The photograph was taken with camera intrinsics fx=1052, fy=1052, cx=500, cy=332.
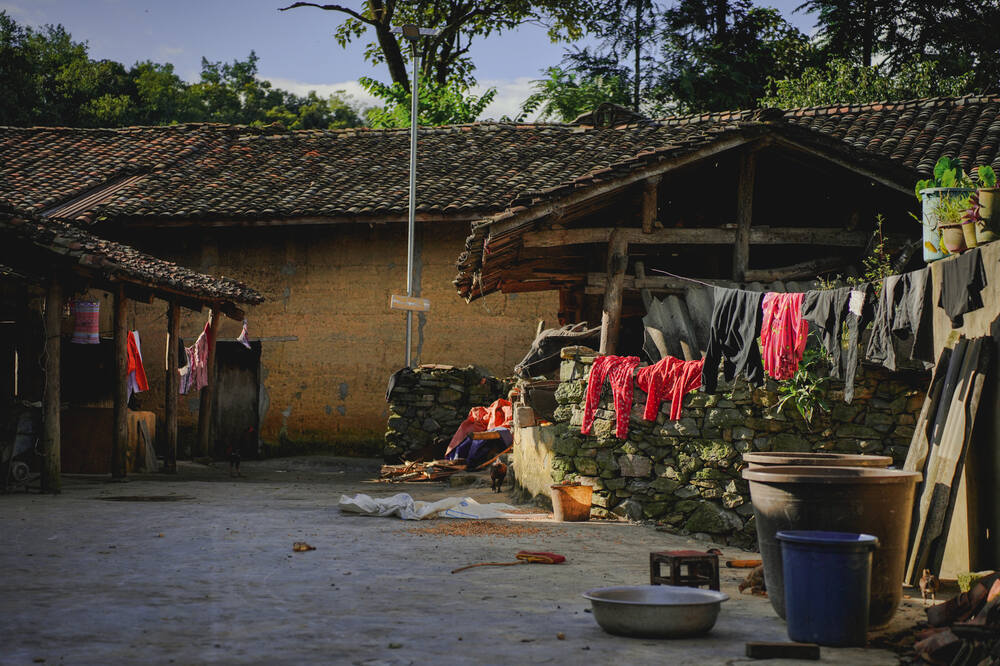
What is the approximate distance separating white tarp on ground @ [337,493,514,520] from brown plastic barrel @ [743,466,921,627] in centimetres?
533

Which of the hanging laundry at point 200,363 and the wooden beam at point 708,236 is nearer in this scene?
the wooden beam at point 708,236

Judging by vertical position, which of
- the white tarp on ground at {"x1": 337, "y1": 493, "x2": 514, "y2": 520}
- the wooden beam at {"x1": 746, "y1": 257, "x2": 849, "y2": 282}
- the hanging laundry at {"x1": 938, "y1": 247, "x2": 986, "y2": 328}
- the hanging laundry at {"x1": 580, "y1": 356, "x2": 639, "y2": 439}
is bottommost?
the white tarp on ground at {"x1": 337, "y1": 493, "x2": 514, "y2": 520}

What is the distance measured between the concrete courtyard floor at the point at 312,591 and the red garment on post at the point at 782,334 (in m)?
1.73

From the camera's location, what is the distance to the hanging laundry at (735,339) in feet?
31.8

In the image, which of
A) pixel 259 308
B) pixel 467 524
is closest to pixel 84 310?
pixel 259 308

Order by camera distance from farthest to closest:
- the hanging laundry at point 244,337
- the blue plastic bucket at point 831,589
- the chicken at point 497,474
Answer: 1. the hanging laundry at point 244,337
2. the chicken at point 497,474
3. the blue plastic bucket at point 831,589

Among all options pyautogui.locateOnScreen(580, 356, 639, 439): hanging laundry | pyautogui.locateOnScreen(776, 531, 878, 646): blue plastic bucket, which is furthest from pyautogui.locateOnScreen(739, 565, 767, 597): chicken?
pyautogui.locateOnScreen(580, 356, 639, 439): hanging laundry

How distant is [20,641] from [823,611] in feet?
13.2

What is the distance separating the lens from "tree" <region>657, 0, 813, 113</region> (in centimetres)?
3188

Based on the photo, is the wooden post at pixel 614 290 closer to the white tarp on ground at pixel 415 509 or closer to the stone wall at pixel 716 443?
the stone wall at pixel 716 443

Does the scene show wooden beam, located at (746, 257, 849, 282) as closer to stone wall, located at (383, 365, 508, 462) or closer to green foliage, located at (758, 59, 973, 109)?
stone wall, located at (383, 365, 508, 462)

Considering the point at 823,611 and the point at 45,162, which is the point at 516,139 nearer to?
the point at 45,162

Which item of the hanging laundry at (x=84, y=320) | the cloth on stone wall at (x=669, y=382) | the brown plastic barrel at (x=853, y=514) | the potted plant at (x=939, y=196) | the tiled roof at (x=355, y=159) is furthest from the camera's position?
the tiled roof at (x=355, y=159)

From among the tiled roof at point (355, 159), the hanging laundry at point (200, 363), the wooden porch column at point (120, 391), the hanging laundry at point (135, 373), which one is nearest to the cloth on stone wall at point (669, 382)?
the tiled roof at point (355, 159)
